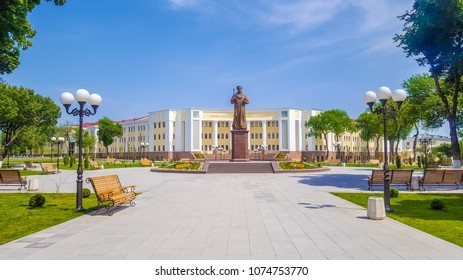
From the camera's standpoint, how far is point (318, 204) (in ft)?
41.2

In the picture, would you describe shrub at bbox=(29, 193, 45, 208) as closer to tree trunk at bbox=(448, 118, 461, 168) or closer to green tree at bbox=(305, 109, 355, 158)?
tree trunk at bbox=(448, 118, 461, 168)

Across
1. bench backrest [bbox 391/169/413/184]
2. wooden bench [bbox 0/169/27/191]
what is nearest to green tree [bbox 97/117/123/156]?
wooden bench [bbox 0/169/27/191]

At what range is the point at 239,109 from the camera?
117 feet

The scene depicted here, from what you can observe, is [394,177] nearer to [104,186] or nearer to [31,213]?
[104,186]

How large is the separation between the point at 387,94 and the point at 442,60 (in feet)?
46.8

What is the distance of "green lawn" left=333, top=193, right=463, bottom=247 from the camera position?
8.38m

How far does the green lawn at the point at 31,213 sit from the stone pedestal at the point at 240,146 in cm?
2096

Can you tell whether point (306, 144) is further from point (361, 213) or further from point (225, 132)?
point (361, 213)

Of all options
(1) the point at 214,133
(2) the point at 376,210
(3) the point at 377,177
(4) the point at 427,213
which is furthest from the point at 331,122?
(2) the point at 376,210

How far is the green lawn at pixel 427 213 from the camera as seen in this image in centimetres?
838

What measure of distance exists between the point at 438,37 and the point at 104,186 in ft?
68.1

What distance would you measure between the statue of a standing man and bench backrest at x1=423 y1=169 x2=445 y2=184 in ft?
65.6

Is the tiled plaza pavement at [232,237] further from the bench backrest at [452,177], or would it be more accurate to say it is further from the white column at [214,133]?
the white column at [214,133]

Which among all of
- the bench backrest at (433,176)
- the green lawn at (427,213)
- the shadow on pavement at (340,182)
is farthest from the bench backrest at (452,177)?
the shadow on pavement at (340,182)
